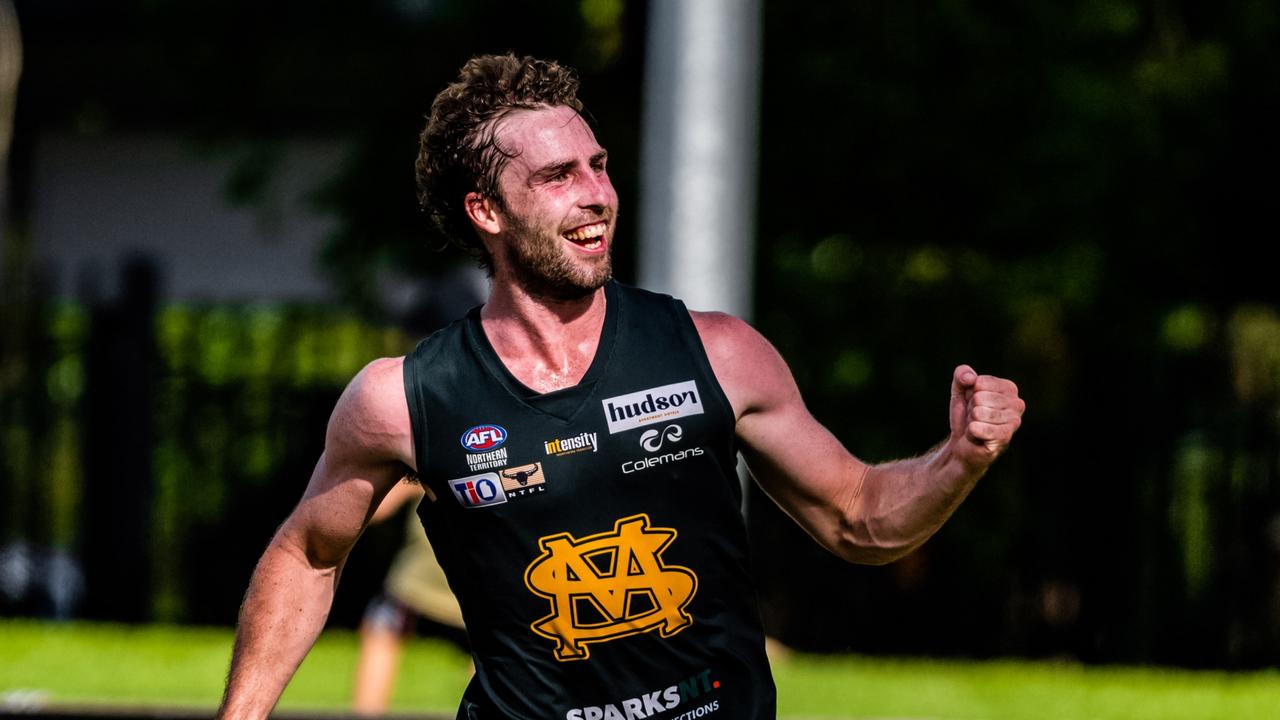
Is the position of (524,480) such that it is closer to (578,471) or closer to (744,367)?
(578,471)

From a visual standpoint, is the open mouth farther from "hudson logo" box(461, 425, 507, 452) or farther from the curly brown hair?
"hudson logo" box(461, 425, 507, 452)

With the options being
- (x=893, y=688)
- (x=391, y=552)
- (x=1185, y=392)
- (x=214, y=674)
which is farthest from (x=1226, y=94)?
(x=214, y=674)

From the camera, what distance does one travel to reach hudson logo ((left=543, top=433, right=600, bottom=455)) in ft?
12.9

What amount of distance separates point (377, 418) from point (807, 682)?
20.6ft

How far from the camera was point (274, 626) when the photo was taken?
13.7 ft

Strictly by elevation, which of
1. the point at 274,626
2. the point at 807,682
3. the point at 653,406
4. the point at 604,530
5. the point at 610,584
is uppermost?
the point at 653,406

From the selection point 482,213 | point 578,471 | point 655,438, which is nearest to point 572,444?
point 578,471

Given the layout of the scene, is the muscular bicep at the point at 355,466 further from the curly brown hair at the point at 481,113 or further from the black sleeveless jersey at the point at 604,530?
the curly brown hair at the point at 481,113

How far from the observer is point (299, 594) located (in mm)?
4215

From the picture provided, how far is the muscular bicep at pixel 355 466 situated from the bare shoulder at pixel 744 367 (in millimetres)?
692

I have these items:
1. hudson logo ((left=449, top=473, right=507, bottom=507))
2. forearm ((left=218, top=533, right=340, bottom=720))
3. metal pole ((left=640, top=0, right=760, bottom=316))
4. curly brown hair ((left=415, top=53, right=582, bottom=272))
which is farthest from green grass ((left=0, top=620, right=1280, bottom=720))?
hudson logo ((left=449, top=473, right=507, bottom=507))

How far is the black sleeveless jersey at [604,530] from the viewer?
391 cm

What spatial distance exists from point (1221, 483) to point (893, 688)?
230 centimetres

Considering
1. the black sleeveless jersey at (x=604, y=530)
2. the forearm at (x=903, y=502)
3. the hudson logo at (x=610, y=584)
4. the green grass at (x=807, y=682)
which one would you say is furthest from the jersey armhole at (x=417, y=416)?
the green grass at (x=807, y=682)
